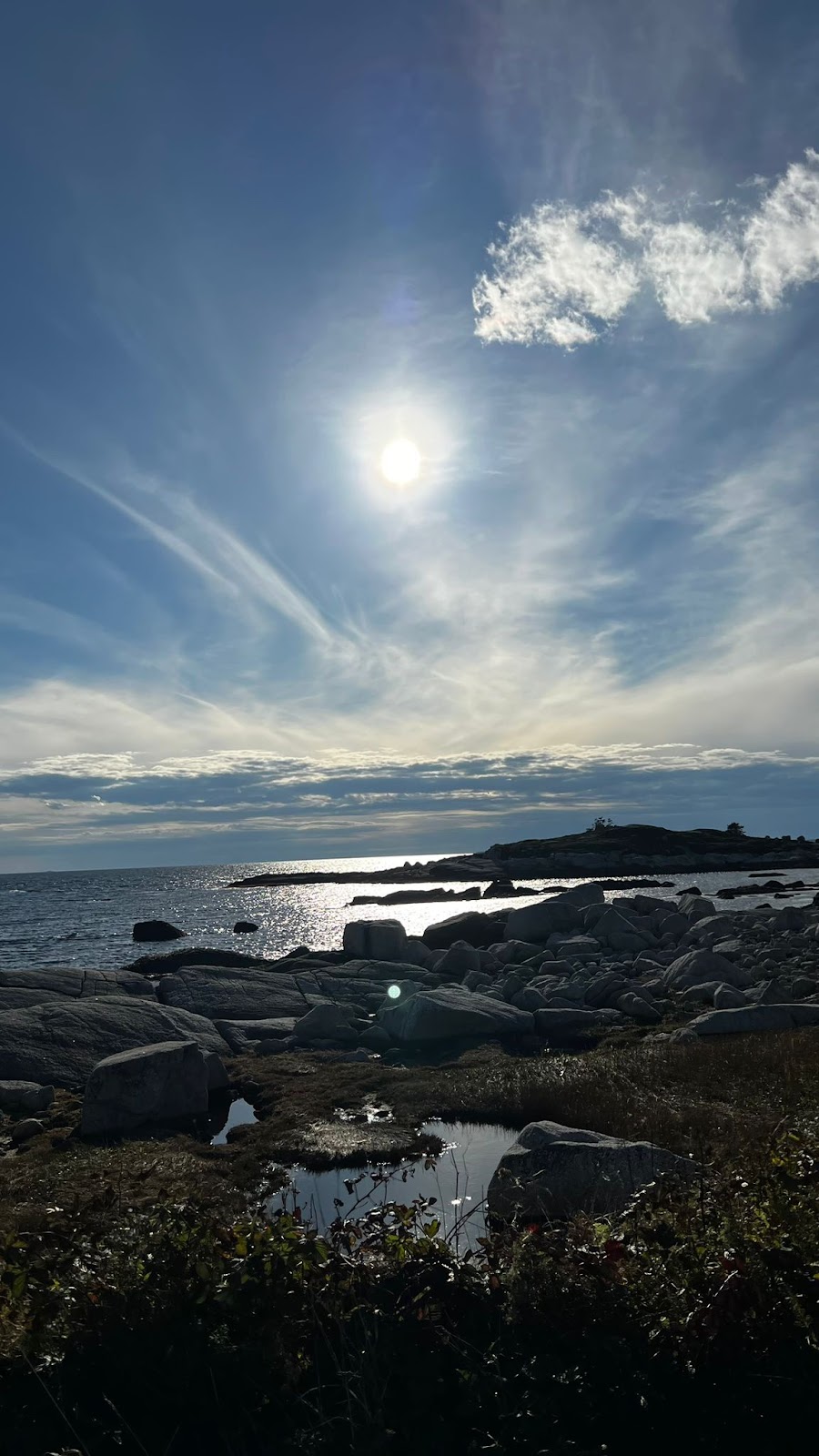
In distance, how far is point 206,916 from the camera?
8825 centimetres

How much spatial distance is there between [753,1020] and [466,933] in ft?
68.8

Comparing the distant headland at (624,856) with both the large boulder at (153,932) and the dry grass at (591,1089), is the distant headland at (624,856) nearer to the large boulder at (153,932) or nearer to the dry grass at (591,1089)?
the large boulder at (153,932)

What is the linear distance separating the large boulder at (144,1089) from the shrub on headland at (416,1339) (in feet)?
33.8

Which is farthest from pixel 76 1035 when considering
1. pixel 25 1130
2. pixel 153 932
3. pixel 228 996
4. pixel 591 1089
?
pixel 153 932

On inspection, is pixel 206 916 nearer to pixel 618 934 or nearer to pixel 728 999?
pixel 618 934

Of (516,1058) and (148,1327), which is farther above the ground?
(148,1327)

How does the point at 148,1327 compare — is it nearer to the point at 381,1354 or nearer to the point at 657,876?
the point at 381,1354

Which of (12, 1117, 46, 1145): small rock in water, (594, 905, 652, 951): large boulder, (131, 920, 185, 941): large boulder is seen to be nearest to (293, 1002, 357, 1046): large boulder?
(12, 1117, 46, 1145): small rock in water

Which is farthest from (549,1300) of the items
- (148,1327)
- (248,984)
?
(248,984)

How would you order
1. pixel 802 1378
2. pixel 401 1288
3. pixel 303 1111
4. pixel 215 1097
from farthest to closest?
1. pixel 215 1097
2. pixel 303 1111
3. pixel 401 1288
4. pixel 802 1378

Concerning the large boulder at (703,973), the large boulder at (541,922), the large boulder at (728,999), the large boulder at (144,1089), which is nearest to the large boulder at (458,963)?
the large boulder at (541,922)

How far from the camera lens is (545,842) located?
Result: 500 ft

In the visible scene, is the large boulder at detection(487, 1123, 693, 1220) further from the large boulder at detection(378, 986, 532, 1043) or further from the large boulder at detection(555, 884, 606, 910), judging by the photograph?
the large boulder at detection(555, 884, 606, 910)

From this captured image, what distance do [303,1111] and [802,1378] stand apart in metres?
12.6
